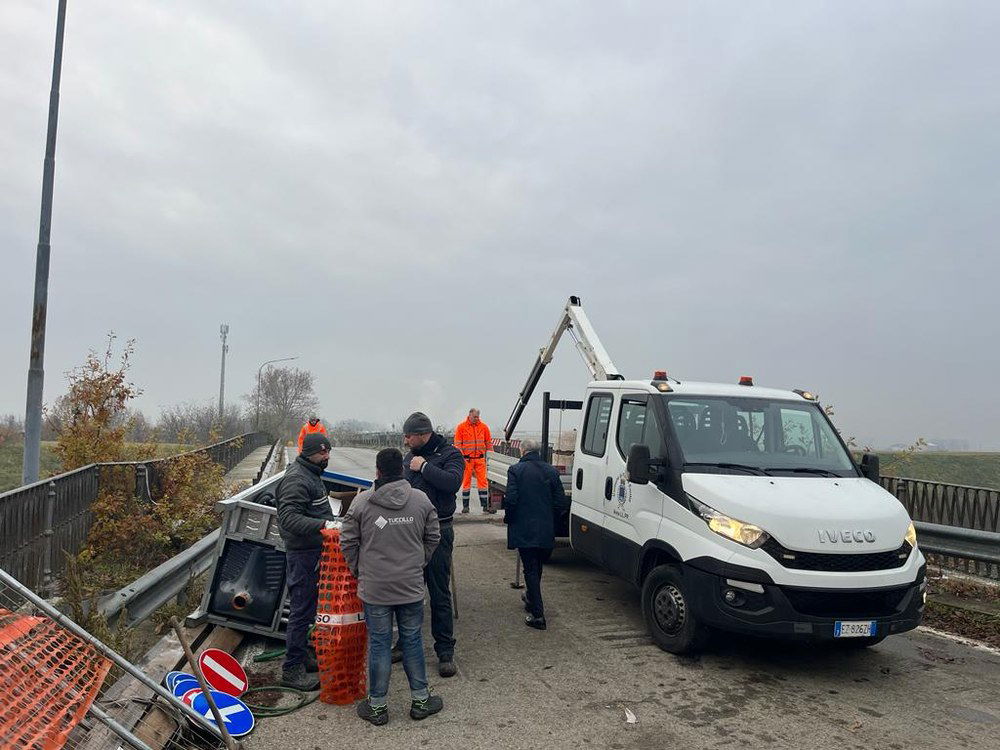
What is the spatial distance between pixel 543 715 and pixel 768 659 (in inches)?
83.6

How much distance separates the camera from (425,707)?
181 inches

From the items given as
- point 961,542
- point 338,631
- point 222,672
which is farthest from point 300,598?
point 961,542

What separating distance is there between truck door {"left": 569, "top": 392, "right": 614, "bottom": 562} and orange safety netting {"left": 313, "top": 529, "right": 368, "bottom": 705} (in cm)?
285

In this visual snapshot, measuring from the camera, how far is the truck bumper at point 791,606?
5008 millimetres

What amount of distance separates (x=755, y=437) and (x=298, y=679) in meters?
4.02

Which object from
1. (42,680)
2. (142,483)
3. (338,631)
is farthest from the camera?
(142,483)

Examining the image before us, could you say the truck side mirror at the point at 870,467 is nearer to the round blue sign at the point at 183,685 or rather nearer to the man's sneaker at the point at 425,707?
the man's sneaker at the point at 425,707

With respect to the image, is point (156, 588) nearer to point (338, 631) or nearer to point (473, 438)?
point (338, 631)

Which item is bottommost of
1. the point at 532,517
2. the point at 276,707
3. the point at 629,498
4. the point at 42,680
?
the point at 276,707

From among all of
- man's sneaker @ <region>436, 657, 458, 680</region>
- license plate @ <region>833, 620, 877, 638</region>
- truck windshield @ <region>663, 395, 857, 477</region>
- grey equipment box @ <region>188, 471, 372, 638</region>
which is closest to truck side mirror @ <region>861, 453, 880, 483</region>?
truck windshield @ <region>663, 395, 857, 477</region>

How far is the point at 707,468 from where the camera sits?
579 cm

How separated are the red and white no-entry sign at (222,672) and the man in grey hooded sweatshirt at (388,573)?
2.55 feet

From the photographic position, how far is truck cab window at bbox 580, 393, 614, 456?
7.30m

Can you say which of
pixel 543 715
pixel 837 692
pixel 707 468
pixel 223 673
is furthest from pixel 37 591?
pixel 837 692
